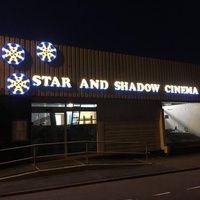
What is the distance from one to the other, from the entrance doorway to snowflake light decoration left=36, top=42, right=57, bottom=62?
2.28m

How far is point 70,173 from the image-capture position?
11.9 metres

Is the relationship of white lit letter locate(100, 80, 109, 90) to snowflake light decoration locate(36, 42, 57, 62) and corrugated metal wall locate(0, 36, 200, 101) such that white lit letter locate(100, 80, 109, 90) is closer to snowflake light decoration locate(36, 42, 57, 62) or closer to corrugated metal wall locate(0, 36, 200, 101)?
corrugated metal wall locate(0, 36, 200, 101)

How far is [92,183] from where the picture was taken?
1023 centimetres

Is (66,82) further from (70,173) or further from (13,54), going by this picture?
(70,173)

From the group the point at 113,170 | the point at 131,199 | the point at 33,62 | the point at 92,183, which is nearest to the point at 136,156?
the point at 113,170

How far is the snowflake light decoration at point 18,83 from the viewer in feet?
43.0

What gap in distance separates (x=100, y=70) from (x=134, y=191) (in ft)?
26.8

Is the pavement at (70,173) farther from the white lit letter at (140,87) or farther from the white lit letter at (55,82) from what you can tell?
the white lit letter at (140,87)

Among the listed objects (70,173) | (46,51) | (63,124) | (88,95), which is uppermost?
(46,51)

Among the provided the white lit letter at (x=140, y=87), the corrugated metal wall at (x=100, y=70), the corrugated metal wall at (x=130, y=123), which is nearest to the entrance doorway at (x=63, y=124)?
the corrugated metal wall at (x=130, y=123)

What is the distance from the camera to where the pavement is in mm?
9836

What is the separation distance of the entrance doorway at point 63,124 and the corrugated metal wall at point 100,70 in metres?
0.87

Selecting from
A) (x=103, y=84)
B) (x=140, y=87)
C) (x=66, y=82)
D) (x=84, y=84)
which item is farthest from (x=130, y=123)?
(x=66, y=82)

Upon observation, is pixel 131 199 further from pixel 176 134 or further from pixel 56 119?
pixel 176 134
